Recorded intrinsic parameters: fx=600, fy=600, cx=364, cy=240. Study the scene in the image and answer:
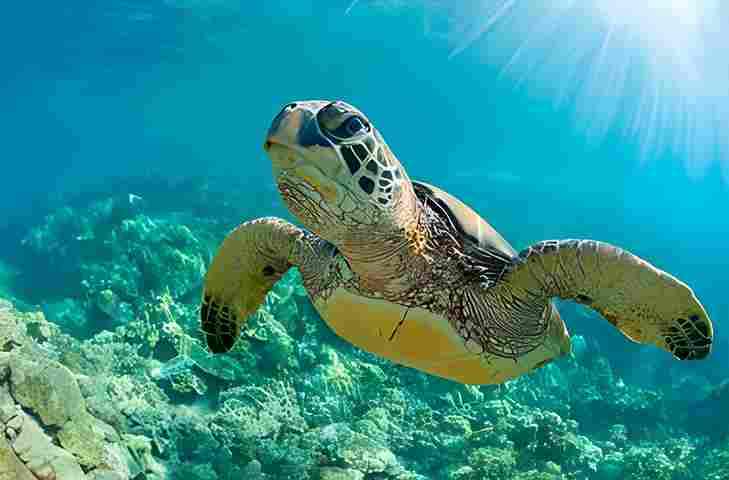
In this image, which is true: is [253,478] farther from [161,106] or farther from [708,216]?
[708,216]

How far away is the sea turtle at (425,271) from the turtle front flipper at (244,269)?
0.04 feet

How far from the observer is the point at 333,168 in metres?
1.72

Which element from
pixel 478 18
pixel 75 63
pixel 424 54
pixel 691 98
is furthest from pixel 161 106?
pixel 691 98

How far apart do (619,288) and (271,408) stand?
5013mm

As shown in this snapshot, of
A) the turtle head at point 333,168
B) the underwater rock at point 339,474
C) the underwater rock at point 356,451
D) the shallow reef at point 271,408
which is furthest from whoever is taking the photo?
the underwater rock at point 356,451

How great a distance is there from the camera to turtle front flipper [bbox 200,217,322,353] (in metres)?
2.71

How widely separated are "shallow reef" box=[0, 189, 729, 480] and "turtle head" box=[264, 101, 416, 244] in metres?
3.22

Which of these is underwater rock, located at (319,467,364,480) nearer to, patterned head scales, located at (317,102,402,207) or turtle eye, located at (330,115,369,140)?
patterned head scales, located at (317,102,402,207)

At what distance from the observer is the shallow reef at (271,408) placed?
202 inches

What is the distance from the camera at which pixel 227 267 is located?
2879mm

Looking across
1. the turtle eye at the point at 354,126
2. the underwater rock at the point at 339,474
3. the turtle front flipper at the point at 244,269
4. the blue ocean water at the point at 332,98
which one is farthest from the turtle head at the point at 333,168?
the blue ocean water at the point at 332,98

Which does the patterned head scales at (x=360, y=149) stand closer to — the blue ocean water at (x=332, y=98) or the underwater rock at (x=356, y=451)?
the underwater rock at (x=356, y=451)

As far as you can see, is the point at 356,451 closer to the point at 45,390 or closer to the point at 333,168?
the point at 45,390

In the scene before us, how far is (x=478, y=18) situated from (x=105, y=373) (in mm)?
25241
